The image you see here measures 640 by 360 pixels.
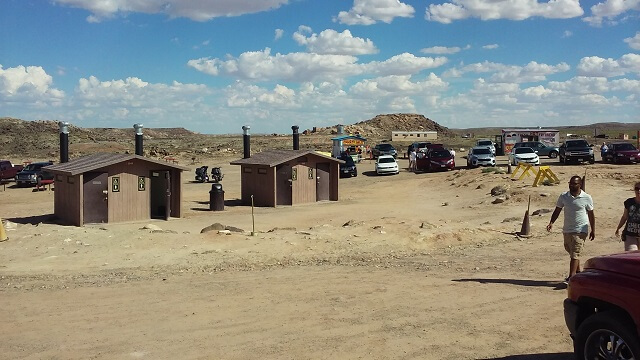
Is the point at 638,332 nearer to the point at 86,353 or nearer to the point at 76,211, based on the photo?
the point at 86,353

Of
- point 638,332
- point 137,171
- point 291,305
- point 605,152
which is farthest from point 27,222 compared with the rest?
point 605,152

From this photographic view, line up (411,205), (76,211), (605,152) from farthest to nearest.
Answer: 1. (605,152)
2. (411,205)
3. (76,211)

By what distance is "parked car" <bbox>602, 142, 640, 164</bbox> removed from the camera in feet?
135

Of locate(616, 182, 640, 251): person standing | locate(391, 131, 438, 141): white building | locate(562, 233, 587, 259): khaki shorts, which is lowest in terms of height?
locate(562, 233, 587, 259): khaki shorts

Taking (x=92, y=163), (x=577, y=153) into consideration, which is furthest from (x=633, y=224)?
(x=577, y=153)

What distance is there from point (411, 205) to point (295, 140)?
9.91m

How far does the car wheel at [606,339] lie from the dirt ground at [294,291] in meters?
1.11

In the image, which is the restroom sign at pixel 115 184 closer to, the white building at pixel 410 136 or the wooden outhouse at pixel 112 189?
the wooden outhouse at pixel 112 189

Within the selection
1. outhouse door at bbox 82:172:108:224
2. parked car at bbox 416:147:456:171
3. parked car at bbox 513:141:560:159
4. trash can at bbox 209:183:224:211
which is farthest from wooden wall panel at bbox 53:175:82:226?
parked car at bbox 513:141:560:159

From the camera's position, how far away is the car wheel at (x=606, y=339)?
5352mm

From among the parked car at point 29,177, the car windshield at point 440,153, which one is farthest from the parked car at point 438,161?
the parked car at point 29,177

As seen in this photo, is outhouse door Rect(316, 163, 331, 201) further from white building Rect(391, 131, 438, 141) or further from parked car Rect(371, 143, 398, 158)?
white building Rect(391, 131, 438, 141)

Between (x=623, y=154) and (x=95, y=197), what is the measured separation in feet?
110

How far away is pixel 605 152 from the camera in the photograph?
43406mm
